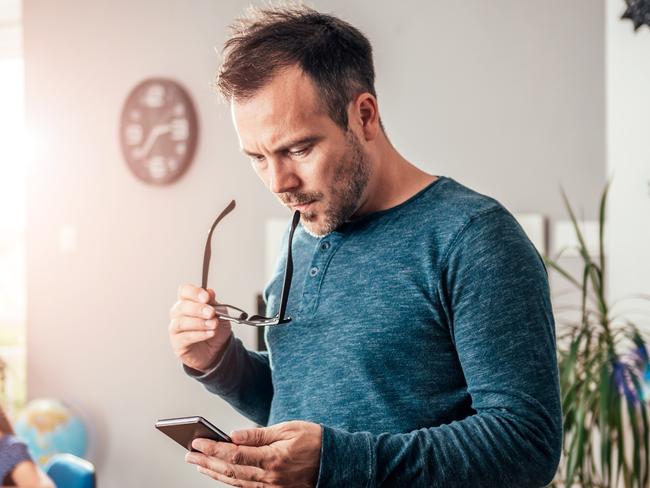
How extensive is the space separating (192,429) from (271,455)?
0.37 feet

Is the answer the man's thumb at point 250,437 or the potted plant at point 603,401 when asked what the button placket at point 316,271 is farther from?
the potted plant at point 603,401

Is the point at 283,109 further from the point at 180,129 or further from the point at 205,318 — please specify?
the point at 180,129

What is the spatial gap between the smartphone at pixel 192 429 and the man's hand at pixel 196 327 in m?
0.20

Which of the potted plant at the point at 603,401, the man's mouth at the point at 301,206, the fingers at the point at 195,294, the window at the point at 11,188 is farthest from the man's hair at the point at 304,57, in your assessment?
the window at the point at 11,188

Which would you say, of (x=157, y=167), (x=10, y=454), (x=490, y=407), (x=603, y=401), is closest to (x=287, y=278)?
(x=490, y=407)

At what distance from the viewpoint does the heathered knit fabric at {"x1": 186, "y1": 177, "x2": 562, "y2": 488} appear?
1047 millimetres

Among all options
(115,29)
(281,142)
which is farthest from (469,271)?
(115,29)

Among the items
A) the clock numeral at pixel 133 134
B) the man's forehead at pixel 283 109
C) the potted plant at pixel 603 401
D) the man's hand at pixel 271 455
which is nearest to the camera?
the man's hand at pixel 271 455

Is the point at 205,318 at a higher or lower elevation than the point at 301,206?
lower

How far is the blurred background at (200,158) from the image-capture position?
2951mm

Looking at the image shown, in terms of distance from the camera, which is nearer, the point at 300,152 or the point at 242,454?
the point at 242,454

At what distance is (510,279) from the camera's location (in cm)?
107

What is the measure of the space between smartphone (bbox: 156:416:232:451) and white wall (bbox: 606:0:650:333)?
209cm

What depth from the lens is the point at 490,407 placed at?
1.06 metres
